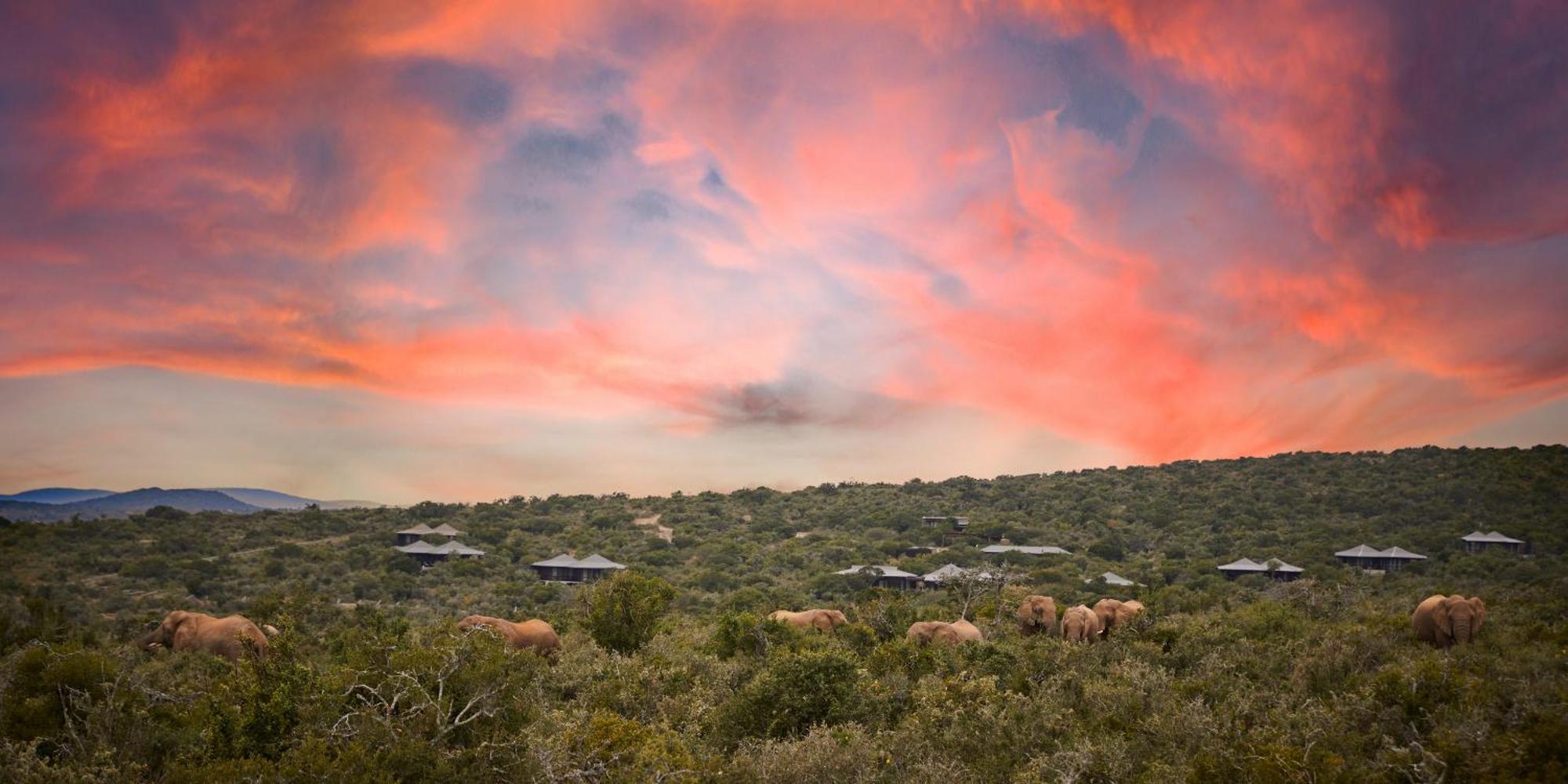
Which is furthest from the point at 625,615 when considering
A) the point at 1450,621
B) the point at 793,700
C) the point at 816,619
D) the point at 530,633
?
the point at 1450,621

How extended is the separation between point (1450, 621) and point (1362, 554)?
41.2 metres

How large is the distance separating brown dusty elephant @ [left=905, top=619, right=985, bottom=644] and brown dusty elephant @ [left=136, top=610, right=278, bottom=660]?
2067 cm

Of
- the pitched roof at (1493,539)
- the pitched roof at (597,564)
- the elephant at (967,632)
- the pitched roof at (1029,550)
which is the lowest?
the pitched roof at (597,564)

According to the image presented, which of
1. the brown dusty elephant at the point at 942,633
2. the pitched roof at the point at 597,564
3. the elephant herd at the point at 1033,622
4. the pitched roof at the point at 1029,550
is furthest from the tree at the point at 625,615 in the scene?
the pitched roof at the point at 1029,550

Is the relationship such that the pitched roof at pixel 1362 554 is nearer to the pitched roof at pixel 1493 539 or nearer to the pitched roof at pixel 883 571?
the pitched roof at pixel 1493 539

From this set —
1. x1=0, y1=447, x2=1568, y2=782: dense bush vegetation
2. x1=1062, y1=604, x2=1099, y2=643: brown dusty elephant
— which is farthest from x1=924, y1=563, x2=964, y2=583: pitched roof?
x1=1062, y1=604, x2=1099, y2=643: brown dusty elephant

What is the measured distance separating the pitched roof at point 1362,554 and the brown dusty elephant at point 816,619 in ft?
148

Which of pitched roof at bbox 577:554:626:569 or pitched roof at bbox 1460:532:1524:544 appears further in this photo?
pitched roof at bbox 577:554:626:569

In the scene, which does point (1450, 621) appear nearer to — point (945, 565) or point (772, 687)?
point (772, 687)

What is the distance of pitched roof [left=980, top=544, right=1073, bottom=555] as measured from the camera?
67.4 metres

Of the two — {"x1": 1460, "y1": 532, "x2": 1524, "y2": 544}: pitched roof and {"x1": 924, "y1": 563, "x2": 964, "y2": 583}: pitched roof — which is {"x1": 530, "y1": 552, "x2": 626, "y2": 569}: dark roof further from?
{"x1": 1460, "y1": 532, "x2": 1524, "y2": 544}: pitched roof

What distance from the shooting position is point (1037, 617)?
99.7 feet

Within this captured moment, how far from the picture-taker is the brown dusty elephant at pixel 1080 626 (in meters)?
28.0

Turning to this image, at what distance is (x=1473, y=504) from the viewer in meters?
72.3
